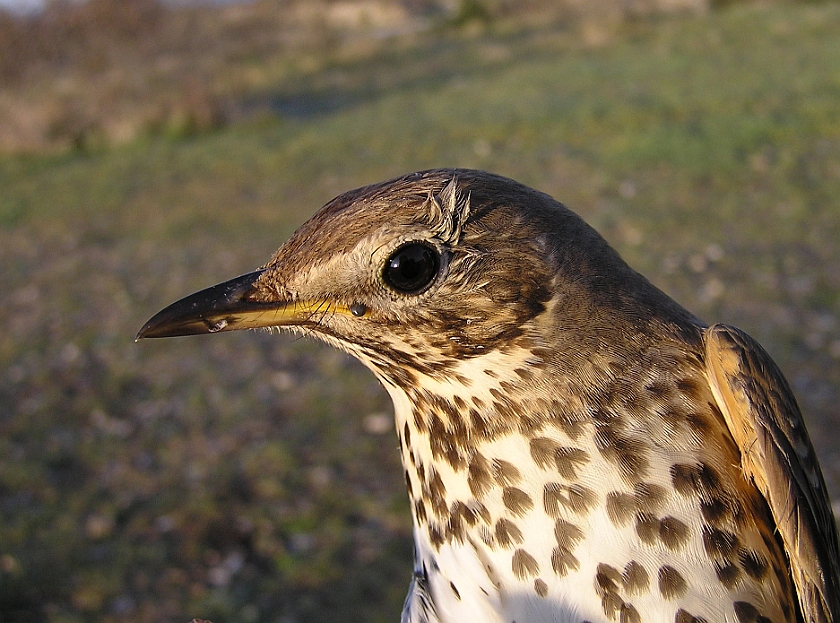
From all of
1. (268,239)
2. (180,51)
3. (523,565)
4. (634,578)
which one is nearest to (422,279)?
(523,565)

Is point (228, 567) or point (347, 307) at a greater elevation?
point (347, 307)

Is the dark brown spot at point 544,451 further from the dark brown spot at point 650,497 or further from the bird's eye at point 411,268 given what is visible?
the bird's eye at point 411,268

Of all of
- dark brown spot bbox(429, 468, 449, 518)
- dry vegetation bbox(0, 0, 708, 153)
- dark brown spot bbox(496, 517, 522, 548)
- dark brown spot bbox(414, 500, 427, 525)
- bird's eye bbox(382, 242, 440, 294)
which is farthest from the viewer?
dry vegetation bbox(0, 0, 708, 153)

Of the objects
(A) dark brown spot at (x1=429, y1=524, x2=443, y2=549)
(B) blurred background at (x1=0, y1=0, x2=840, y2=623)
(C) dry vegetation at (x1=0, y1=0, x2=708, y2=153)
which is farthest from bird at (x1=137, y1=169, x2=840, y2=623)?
(C) dry vegetation at (x1=0, y1=0, x2=708, y2=153)

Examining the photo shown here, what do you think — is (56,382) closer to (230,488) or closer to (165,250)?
(230,488)

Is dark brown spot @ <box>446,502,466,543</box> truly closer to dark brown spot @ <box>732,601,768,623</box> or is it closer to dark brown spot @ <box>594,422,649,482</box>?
dark brown spot @ <box>594,422,649,482</box>

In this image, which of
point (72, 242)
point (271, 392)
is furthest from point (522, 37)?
point (271, 392)

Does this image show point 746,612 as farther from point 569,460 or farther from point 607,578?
point 569,460
